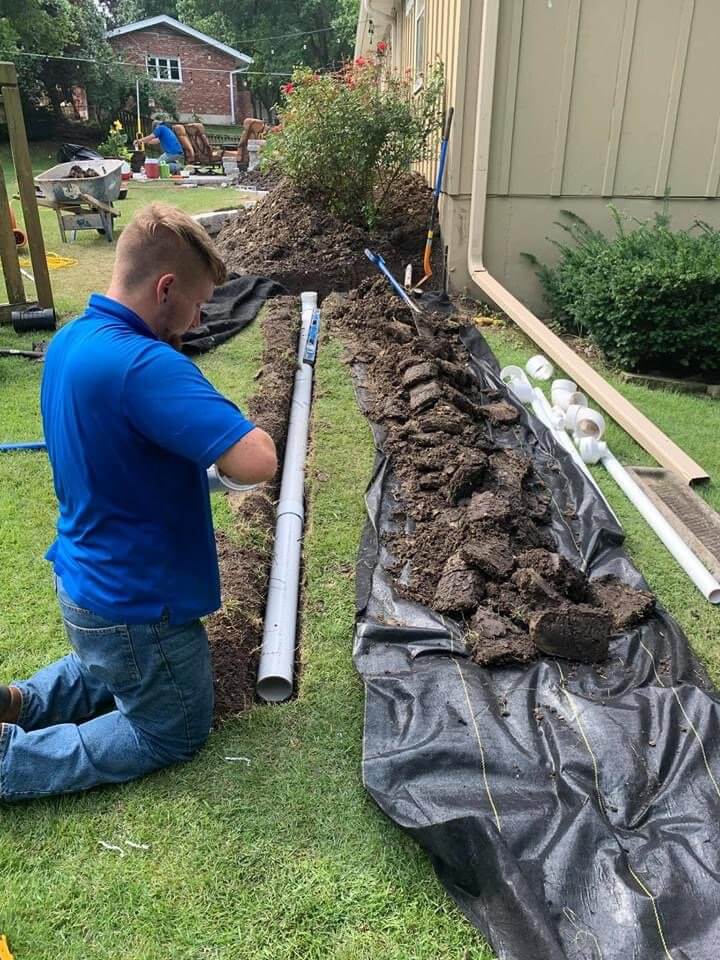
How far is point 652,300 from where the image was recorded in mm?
6625

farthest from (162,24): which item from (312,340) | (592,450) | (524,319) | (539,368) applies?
(592,450)

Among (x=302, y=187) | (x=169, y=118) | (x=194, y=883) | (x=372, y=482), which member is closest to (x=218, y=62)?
(x=169, y=118)

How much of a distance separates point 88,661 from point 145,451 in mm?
762

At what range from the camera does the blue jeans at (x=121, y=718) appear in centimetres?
226

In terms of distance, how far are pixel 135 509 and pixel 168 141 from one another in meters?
23.8

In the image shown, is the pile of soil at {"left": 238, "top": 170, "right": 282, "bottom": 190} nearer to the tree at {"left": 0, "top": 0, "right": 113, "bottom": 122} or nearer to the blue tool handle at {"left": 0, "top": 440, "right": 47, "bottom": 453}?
the tree at {"left": 0, "top": 0, "right": 113, "bottom": 122}

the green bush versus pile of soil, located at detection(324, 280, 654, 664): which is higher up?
the green bush

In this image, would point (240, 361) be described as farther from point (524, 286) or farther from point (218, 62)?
point (218, 62)

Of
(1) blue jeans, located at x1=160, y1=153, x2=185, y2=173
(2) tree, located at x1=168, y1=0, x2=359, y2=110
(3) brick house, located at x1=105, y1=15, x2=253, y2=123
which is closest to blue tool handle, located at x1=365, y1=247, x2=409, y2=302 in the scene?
(1) blue jeans, located at x1=160, y1=153, x2=185, y2=173

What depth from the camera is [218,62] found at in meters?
39.9

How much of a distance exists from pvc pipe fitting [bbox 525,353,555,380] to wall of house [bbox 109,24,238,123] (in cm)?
3587

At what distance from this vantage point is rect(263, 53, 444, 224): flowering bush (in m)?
8.78

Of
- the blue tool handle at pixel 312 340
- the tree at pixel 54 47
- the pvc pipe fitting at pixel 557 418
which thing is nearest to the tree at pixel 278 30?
the tree at pixel 54 47

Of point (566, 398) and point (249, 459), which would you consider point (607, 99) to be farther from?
point (249, 459)
